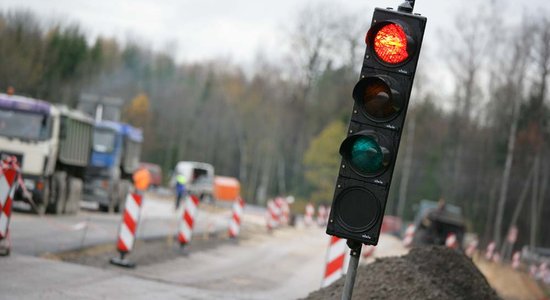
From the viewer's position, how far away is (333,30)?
253 feet

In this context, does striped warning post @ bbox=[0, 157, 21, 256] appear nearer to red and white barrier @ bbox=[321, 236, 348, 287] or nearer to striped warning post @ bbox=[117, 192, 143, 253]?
striped warning post @ bbox=[117, 192, 143, 253]

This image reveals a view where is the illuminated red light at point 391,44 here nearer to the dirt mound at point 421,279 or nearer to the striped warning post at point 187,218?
the dirt mound at point 421,279

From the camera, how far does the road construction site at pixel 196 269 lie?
12688 mm

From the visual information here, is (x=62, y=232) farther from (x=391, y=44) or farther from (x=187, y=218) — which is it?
(x=391, y=44)

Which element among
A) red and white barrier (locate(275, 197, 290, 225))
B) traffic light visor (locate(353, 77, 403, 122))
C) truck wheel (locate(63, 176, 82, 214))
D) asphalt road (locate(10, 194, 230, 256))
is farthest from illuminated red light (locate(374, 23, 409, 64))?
red and white barrier (locate(275, 197, 290, 225))

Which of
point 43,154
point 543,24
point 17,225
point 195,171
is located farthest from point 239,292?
point 195,171

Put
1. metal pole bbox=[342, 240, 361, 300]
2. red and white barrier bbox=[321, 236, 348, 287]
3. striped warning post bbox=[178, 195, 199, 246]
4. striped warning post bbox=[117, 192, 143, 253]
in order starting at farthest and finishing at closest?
1. striped warning post bbox=[178, 195, 199, 246]
2. striped warning post bbox=[117, 192, 143, 253]
3. red and white barrier bbox=[321, 236, 348, 287]
4. metal pole bbox=[342, 240, 361, 300]

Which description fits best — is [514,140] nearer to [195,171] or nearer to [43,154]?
[195,171]

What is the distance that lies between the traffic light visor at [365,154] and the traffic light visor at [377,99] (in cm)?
18

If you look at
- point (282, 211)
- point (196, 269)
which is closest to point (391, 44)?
point (196, 269)

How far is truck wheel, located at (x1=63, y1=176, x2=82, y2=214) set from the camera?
31327 mm

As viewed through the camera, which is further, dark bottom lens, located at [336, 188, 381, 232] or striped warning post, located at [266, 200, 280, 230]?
striped warning post, located at [266, 200, 280, 230]

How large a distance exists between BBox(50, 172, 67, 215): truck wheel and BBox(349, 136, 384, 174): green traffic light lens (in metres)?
23.1

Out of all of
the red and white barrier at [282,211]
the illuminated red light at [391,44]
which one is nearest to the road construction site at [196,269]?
the illuminated red light at [391,44]
